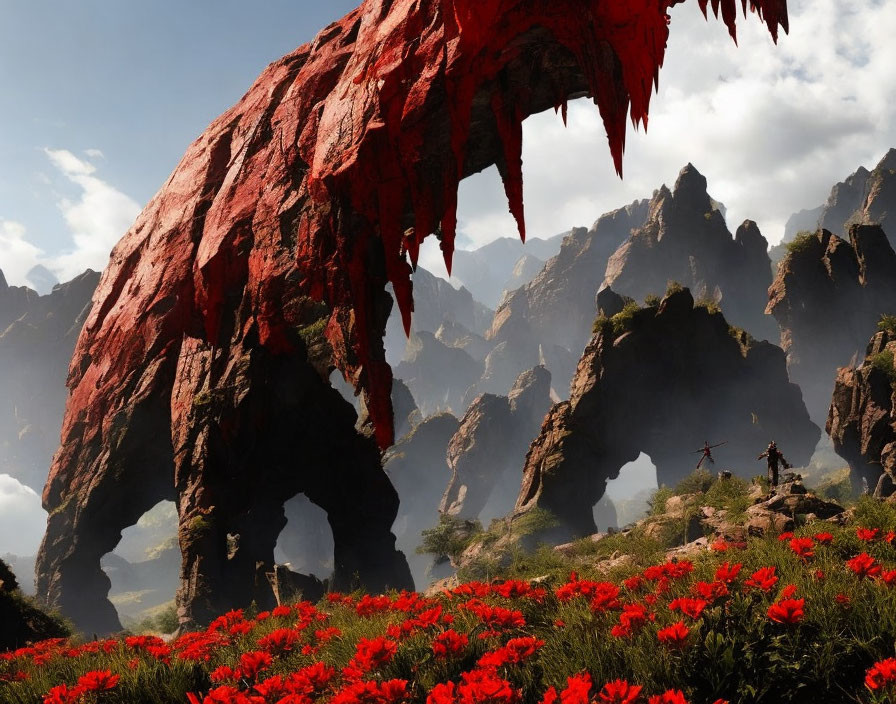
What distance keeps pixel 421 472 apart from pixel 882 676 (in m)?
98.8

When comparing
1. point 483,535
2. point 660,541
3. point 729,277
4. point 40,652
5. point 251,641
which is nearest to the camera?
point 251,641

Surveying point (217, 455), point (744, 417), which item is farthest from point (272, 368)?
point (744, 417)

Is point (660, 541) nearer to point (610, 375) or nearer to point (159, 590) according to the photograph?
point (610, 375)

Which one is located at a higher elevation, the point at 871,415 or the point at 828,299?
the point at 828,299

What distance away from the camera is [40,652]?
4184 millimetres

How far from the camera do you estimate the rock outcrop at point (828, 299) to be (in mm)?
47219

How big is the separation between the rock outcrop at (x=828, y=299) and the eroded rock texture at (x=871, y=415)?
2469 centimetres

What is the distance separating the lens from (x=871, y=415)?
88.2 ft

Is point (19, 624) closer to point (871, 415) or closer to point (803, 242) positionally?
point (871, 415)

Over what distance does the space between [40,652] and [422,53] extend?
46.0 ft

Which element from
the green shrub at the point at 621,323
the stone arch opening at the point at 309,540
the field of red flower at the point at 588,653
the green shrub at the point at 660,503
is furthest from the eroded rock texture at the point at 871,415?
the stone arch opening at the point at 309,540

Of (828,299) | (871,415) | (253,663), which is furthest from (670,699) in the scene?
(828,299)

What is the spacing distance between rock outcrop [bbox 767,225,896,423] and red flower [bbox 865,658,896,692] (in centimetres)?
5959

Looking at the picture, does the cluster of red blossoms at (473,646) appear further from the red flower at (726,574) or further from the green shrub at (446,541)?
the green shrub at (446,541)
